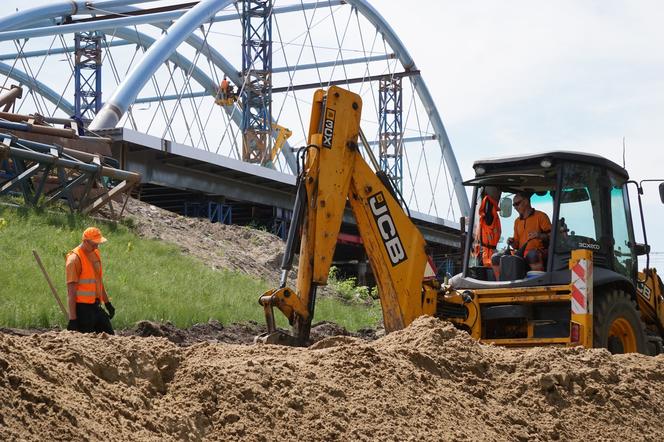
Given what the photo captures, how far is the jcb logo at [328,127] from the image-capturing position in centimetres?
1080

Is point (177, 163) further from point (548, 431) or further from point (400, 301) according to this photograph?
point (548, 431)

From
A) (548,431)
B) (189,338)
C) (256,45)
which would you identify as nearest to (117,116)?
(256,45)

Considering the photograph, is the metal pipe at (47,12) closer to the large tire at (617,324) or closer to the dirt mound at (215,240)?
the dirt mound at (215,240)

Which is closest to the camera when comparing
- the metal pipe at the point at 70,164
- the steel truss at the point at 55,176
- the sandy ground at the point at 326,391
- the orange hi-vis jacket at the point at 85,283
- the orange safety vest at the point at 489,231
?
the sandy ground at the point at 326,391

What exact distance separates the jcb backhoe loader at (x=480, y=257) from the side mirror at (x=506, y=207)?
4 cm

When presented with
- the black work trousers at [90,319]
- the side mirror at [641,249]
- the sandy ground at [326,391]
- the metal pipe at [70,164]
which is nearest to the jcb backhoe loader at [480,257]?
the side mirror at [641,249]

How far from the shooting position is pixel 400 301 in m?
10.8

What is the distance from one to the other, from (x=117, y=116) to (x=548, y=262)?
71.8ft

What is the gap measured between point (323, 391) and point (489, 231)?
4983mm

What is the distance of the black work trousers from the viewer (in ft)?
36.3

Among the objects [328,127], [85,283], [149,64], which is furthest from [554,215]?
[149,64]

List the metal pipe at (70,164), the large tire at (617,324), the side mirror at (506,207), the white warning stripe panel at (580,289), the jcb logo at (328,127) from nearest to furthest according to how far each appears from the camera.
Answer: the white warning stripe panel at (580,289), the large tire at (617,324), the jcb logo at (328,127), the side mirror at (506,207), the metal pipe at (70,164)

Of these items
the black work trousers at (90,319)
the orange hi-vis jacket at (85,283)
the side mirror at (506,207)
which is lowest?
the black work trousers at (90,319)

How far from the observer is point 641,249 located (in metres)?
12.2
